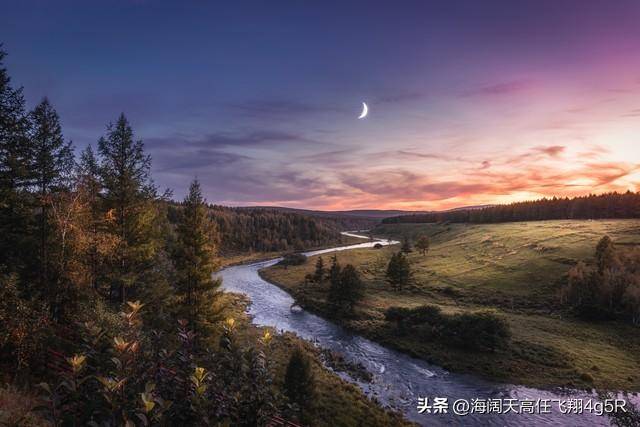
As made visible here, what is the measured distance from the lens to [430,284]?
263 feet

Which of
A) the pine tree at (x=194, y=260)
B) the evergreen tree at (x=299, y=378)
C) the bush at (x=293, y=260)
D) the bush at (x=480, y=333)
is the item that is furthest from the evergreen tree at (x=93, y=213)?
the bush at (x=293, y=260)

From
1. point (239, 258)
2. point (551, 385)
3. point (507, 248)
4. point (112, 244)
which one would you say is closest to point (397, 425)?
point (551, 385)

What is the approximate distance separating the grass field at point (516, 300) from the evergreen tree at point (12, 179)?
42.7m

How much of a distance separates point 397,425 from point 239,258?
127 meters

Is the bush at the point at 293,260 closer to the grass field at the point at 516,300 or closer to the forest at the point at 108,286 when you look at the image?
the grass field at the point at 516,300

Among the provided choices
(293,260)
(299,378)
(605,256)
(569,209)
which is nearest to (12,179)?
(299,378)

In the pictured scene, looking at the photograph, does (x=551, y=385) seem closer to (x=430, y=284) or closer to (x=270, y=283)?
(x=430, y=284)

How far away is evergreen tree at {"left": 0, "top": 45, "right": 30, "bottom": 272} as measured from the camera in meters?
21.5

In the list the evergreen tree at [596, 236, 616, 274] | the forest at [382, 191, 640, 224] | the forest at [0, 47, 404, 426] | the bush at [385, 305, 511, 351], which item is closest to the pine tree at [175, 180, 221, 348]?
the forest at [0, 47, 404, 426]

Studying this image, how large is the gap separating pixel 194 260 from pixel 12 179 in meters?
13.0

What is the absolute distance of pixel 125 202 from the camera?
26078 millimetres

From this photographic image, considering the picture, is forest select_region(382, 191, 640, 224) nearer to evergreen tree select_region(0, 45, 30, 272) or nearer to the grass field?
the grass field

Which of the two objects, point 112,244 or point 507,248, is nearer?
point 112,244

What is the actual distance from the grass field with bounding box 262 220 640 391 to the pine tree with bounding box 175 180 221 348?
30.0 meters
